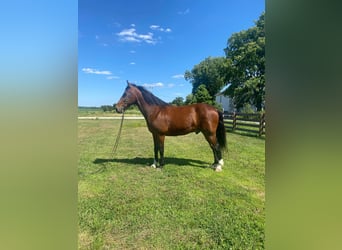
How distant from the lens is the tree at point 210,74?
2289 mm

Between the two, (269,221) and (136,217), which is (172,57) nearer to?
(136,217)

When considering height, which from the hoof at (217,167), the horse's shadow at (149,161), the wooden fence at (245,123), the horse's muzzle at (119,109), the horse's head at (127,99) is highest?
the horse's head at (127,99)

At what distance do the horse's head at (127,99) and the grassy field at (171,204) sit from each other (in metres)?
1.06

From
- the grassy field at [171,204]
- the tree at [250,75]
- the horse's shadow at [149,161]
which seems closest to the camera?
the tree at [250,75]

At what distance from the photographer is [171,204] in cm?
236

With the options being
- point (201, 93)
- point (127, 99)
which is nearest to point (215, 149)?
point (201, 93)

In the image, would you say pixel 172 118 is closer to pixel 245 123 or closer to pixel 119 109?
pixel 119 109

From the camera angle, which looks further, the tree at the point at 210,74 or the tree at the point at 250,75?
the tree at the point at 210,74

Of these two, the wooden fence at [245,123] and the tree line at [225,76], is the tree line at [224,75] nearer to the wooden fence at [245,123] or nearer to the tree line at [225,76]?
the tree line at [225,76]

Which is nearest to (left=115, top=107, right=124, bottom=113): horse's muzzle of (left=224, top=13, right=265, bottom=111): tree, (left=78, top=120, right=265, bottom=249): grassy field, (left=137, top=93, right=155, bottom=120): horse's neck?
(left=137, top=93, right=155, bottom=120): horse's neck

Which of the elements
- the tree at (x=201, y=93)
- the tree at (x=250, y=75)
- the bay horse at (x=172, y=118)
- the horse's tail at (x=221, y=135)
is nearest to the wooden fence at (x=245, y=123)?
the horse's tail at (x=221, y=135)

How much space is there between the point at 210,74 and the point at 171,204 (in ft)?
5.18
